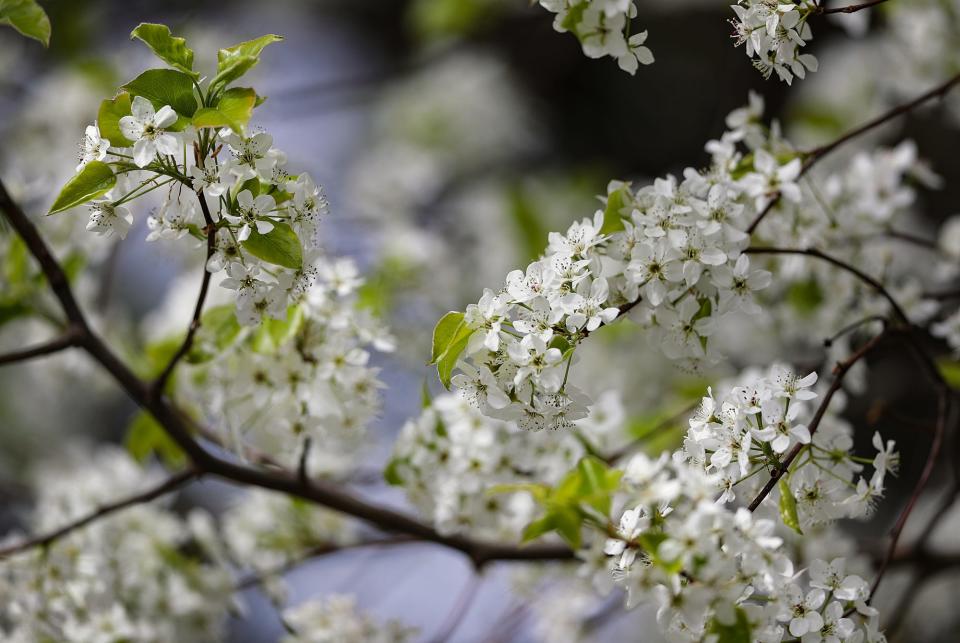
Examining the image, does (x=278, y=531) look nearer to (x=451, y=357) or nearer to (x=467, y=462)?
(x=467, y=462)

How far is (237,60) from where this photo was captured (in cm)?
105

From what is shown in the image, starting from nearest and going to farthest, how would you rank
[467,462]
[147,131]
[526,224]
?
1. [147,131]
2. [467,462]
3. [526,224]

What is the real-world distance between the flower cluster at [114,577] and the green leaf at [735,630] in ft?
3.61

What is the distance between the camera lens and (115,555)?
1.86m

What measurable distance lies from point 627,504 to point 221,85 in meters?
0.62

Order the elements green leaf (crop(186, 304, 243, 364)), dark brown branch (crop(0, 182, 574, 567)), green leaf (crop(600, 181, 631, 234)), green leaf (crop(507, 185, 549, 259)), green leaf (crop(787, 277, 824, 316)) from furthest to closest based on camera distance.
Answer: green leaf (crop(507, 185, 549, 259)) → green leaf (crop(787, 277, 824, 316)) → green leaf (crop(186, 304, 243, 364)) → dark brown branch (crop(0, 182, 574, 567)) → green leaf (crop(600, 181, 631, 234))

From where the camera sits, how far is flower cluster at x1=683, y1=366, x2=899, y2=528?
1071mm

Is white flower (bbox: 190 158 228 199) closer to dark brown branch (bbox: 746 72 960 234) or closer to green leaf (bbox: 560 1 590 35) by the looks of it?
green leaf (bbox: 560 1 590 35)

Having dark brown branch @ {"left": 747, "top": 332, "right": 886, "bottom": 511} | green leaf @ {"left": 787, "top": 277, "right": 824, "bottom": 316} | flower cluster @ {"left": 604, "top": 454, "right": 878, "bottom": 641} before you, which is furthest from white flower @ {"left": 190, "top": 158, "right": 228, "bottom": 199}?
green leaf @ {"left": 787, "top": 277, "right": 824, "bottom": 316}

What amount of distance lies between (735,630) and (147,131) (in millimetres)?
785

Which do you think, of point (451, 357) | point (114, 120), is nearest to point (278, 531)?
point (451, 357)

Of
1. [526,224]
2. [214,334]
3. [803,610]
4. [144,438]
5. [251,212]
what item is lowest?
[803,610]

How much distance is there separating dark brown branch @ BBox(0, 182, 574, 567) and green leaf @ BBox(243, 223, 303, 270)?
36 centimetres

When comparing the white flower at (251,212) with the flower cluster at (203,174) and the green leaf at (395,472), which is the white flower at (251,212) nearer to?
the flower cluster at (203,174)
